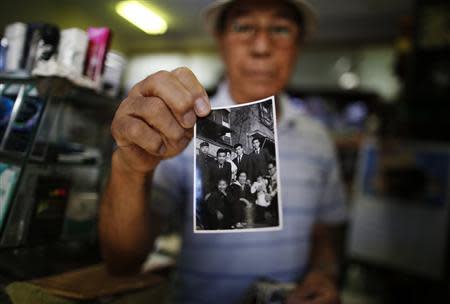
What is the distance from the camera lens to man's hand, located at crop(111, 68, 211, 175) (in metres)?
0.40

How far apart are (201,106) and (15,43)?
1.08ft

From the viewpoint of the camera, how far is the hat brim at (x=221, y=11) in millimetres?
795

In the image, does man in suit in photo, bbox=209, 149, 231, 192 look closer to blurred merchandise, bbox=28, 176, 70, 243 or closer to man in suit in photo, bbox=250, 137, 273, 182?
man in suit in photo, bbox=250, 137, 273, 182

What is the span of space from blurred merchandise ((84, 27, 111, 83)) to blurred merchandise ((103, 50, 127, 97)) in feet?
0.05

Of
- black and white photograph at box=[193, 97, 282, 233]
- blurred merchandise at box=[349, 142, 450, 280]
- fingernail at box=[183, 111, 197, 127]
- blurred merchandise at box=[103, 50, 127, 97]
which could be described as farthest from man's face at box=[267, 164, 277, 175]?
blurred merchandise at box=[349, 142, 450, 280]

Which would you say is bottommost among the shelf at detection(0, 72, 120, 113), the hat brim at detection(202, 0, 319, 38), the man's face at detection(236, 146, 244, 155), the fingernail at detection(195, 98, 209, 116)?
the man's face at detection(236, 146, 244, 155)

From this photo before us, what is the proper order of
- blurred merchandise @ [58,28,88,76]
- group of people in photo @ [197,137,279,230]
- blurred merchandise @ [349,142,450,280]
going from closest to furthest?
group of people in photo @ [197,137,279,230] → blurred merchandise @ [58,28,88,76] → blurred merchandise @ [349,142,450,280]

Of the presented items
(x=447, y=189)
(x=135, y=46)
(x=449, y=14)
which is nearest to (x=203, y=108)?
(x=135, y=46)

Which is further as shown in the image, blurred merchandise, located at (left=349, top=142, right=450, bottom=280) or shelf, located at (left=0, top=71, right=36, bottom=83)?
blurred merchandise, located at (left=349, top=142, right=450, bottom=280)

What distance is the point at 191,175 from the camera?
82 centimetres

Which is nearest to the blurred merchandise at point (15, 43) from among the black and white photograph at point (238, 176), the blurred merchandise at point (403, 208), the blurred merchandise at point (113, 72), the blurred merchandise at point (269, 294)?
the blurred merchandise at point (113, 72)

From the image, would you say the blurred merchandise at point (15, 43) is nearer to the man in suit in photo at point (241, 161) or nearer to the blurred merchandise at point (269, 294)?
the man in suit in photo at point (241, 161)

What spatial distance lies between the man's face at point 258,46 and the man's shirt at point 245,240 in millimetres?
84

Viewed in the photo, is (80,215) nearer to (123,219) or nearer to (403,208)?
(123,219)
